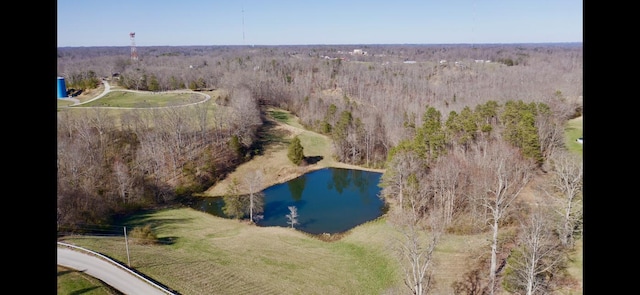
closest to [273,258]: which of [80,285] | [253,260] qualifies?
[253,260]

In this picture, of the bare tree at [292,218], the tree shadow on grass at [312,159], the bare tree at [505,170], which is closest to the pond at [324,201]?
the bare tree at [292,218]

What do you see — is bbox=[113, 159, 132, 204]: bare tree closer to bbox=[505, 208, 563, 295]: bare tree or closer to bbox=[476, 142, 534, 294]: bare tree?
bbox=[476, 142, 534, 294]: bare tree

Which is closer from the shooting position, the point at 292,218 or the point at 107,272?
the point at 107,272

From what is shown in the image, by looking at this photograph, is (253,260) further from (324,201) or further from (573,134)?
(573,134)

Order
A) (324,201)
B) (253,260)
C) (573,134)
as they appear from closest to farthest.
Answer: (253,260), (324,201), (573,134)

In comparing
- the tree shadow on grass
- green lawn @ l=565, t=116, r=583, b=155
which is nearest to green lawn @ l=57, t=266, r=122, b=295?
the tree shadow on grass
